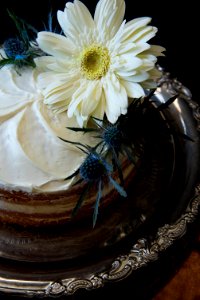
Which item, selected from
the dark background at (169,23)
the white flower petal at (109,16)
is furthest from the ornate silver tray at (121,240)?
the dark background at (169,23)

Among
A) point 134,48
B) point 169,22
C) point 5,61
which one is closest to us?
point 134,48

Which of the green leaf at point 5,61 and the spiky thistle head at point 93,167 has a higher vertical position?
the green leaf at point 5,61

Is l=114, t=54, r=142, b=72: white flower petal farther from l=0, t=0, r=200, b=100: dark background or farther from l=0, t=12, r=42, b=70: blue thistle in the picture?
l=0, t=0, r=200, b=100: dark background

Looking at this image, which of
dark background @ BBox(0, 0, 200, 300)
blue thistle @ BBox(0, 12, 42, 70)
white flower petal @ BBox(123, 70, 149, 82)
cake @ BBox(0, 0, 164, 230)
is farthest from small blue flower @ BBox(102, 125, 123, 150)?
dark background @ BBox(0, 0, 200, 300)

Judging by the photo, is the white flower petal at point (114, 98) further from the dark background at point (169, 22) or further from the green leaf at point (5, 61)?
the dark background at point (169, 22)

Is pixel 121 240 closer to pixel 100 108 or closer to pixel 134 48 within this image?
pixel 100 108

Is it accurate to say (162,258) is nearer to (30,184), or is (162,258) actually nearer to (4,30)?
(30,184)

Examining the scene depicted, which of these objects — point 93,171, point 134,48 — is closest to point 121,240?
point 93,171
